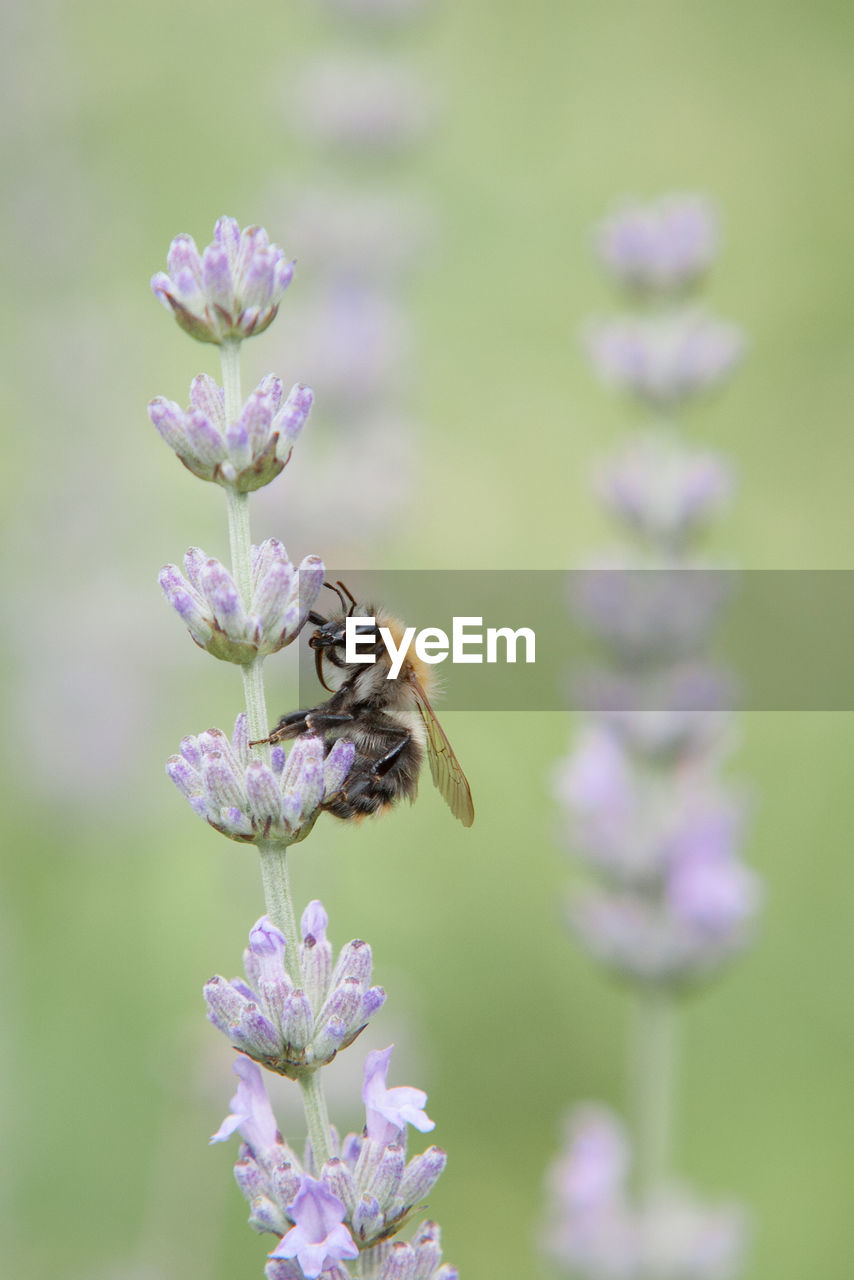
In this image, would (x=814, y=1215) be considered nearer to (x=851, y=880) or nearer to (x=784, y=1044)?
(x=784, y=1044)

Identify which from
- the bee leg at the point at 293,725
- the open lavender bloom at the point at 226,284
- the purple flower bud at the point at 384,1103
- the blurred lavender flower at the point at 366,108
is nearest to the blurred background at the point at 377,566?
the blurred lavender flower at the point at 366,108

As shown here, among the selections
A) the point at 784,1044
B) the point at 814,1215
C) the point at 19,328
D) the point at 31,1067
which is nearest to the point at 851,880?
the point at 784,1044

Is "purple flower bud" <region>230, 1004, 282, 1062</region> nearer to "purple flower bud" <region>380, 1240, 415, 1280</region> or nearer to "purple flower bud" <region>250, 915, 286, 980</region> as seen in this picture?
"purple flower bud" <region>250, 915, 286, 980</region>

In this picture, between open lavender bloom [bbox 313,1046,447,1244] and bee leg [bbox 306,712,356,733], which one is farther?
bee leg [bbox 306,712,356,733]

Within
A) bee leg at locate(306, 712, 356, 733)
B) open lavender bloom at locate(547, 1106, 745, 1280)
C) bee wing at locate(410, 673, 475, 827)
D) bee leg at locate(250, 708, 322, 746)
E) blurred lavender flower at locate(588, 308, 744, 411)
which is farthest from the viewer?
blurred lavender flower at locate(588, 308, 744, 411)

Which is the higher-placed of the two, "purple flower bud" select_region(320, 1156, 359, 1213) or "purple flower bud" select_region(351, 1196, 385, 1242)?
"purple flower bud" select_region(320, 1156, 359, 1213)

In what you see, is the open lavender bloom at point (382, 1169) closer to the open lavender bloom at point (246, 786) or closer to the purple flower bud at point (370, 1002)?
the purple flower bud at point (370, 1002)

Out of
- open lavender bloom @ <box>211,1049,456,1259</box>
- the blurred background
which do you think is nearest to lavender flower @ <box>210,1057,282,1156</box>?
open lavender bloom @ <box>211,1049,456,1259</box>
